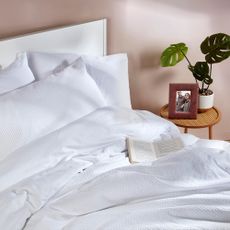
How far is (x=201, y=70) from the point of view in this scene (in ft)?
9.80

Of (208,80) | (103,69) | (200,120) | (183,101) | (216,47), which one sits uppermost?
(216,47)

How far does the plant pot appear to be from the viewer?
3.03 meters

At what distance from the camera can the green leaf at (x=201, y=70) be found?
9.78 feet

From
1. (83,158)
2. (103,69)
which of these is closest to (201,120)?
(103,69)

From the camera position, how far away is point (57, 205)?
5.78 feet

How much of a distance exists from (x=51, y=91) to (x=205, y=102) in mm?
1206

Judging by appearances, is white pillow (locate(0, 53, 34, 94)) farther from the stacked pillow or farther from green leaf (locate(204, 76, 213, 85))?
green leaf (locate(204, 76, 213, 85))

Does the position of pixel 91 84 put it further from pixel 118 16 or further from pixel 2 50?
pixel 118 16

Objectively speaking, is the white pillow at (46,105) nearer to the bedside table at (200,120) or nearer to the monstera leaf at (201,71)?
the bedside table at (200,120)

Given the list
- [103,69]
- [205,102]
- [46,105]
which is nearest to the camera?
[46,105]

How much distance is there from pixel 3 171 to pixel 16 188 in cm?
9

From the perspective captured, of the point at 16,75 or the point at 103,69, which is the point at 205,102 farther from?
the point at 16,75

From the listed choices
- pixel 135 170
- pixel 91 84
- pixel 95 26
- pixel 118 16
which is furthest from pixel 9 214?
pixel 118 16

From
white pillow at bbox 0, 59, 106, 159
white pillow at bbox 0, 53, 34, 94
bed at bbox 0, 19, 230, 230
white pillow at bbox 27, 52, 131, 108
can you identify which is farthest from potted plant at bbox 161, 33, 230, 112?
white pillow at bbox 0, 53, 34, 94
